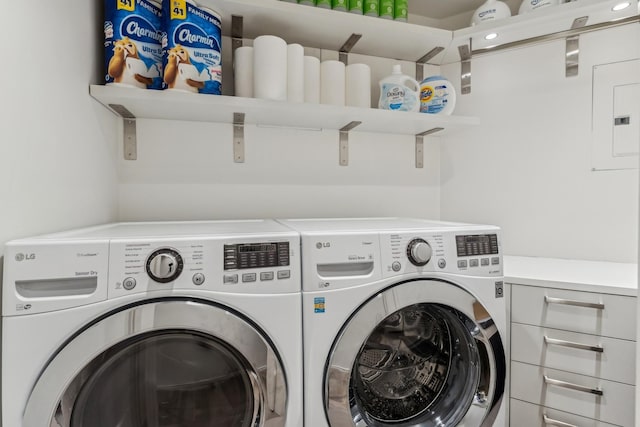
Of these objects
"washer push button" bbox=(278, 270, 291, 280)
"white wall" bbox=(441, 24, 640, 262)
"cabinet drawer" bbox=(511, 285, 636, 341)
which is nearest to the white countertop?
"cabinet drawer" bbox=(511, 285, 636, 341)

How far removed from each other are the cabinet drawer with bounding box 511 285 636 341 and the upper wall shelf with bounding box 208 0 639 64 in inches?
48.8

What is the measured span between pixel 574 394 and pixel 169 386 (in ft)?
4.79

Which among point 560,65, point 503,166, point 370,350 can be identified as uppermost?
point 560,65

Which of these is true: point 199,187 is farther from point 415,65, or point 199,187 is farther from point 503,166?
point 503,166

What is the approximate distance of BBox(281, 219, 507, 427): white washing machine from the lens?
1.02 metres

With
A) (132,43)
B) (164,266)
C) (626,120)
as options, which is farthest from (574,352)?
(132,43)

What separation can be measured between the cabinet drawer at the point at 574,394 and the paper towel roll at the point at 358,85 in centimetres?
135

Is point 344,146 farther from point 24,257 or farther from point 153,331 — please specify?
point 24,257

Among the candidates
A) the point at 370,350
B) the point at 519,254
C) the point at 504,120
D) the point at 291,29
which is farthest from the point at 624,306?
the point at 291,29

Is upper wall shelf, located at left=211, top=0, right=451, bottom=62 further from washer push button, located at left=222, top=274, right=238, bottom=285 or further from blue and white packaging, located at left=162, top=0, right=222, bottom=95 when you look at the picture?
washer push button, located at left=222, top=274, right=238, bottom=285

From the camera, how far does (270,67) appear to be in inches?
54.7

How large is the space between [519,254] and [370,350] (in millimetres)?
1229

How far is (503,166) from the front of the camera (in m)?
1.96

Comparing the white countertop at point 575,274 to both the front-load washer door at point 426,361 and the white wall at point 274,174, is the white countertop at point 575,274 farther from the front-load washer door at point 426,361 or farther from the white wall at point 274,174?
the white wall at point 274,174
